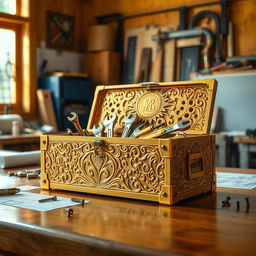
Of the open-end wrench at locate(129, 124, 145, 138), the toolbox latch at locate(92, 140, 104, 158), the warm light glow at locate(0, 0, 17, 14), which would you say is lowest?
the toolbox latch at locate(92, 140, 104, 158)

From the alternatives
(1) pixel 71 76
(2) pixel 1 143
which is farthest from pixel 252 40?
(2) pixel 1 143

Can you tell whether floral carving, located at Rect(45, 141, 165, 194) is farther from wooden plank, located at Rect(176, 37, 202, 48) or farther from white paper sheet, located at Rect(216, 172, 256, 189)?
wooden plank, located at Rect(176, 37, 202, 48)

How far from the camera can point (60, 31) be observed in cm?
629

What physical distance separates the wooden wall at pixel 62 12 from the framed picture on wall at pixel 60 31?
0.22ft

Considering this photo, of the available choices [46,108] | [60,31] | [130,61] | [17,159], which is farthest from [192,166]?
[60,31]

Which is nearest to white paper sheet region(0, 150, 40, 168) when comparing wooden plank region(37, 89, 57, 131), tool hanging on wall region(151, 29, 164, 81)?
wooden plank region(37, 89, 57, 131)

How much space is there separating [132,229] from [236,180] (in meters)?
0.77

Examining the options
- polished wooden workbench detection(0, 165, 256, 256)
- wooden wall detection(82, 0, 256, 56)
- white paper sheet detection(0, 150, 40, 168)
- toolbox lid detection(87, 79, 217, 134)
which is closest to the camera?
polished wooden workbench detection(0, 165, 256, 256)

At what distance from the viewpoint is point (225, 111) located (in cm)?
516

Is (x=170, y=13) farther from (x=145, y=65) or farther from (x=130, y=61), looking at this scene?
(x=130, y=61)

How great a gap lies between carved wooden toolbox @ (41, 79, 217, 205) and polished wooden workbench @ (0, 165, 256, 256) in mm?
60

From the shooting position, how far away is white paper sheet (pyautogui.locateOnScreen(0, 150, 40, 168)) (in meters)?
1.90

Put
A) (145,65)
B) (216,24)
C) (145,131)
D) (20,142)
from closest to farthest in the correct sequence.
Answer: (145,131) < (20,142) < (216,24) < (145,65)

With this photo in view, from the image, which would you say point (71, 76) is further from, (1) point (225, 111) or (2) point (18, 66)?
(1) point (225, 111)
